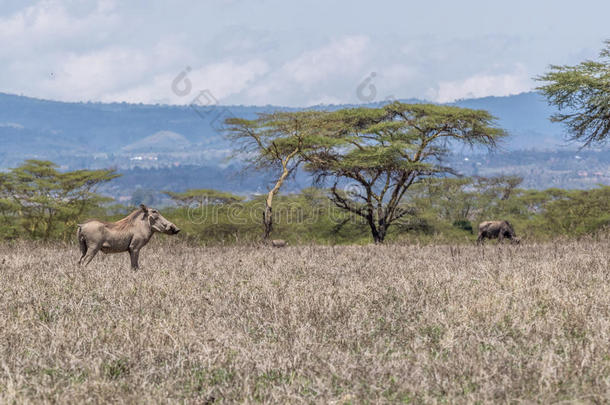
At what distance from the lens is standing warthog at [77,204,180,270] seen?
8680 mm

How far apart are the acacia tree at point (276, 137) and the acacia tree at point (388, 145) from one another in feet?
2.83

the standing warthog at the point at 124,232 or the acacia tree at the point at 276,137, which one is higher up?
the acacia tree at the point at 276,137

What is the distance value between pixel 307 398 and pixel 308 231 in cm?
3147

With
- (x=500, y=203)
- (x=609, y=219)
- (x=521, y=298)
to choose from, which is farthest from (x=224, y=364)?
(x=500, y=203)

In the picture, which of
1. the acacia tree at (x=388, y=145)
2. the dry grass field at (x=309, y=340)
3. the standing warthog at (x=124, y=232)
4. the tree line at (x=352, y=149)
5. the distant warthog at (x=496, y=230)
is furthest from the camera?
the acacia tree at (x=388, y=145)

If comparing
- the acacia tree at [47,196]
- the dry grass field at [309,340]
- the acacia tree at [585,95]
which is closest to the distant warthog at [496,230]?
the acacia tree at [585,95]

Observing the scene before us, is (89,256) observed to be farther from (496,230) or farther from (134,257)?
(496,230)

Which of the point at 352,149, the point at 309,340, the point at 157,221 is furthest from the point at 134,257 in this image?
the point at 352,149

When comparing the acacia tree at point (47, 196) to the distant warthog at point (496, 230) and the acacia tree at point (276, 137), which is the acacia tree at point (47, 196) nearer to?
the acacia tree at point (276, 137)

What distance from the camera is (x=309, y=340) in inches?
151

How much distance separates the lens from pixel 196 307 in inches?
204

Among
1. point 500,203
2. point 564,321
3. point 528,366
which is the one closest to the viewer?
point 528,366

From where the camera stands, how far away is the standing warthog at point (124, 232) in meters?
8.68

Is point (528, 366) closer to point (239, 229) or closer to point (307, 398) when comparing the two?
point (307, 398)
